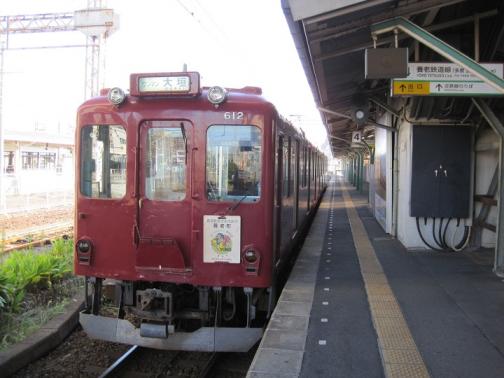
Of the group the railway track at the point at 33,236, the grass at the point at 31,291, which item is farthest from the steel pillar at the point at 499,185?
the railway track at the point at 33,236

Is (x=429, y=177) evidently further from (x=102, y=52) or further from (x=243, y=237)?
(x=102, y=52)

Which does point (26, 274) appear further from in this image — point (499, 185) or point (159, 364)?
point (499, 185)

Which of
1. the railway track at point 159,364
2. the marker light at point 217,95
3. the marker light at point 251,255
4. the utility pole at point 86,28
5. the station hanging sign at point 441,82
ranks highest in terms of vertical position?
the utility pole at point 86,28

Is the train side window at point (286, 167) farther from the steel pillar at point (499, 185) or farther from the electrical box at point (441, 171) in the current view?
the electrical box at point (441, 171)

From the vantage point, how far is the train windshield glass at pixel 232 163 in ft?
16.3

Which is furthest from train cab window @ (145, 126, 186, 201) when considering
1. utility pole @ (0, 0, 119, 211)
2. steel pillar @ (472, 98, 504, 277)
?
utility pole @ (0, 0, 119, 211)

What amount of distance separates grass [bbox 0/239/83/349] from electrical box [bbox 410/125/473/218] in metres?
5.73

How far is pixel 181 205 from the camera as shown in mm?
5031

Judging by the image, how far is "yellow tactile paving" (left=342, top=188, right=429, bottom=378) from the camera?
388 centimetres

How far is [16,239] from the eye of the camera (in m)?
13.1

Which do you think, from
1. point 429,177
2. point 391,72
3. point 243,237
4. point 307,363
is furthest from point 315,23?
point 429,177

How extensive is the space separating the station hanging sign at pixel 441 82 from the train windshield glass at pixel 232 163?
2.55 metres

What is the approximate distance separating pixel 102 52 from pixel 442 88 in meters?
19.6

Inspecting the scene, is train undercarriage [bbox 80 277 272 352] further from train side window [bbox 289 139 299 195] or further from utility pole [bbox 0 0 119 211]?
utility pole [bbox 0 0 119 211]
